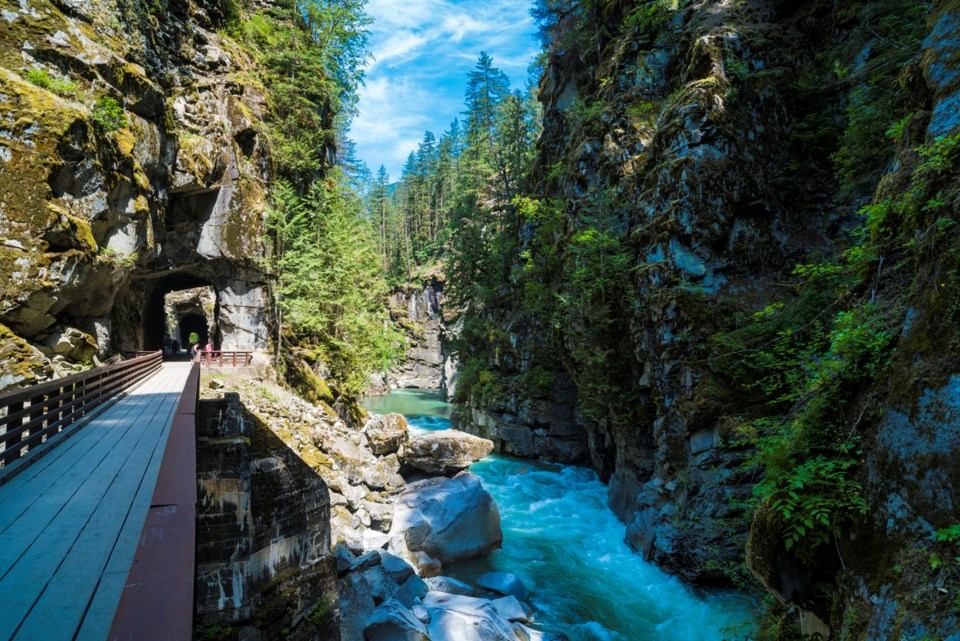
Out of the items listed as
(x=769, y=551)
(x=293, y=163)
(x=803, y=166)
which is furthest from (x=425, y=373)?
(x=769, y=551)

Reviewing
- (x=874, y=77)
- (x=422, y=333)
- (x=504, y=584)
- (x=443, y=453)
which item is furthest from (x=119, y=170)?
(x=422, y=333)

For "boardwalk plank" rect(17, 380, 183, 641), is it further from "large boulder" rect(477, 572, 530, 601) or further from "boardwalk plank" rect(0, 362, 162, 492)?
"large boulder" rect(477, 572, 530, 601)

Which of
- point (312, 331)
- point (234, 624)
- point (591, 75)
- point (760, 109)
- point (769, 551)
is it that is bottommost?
point (234, 624)

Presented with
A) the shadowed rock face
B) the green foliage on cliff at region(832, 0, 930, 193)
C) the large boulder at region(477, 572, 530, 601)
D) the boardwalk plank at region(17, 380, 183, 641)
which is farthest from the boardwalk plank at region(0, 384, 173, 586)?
the green foliage on cliff at region(832, 0, 930, 193)

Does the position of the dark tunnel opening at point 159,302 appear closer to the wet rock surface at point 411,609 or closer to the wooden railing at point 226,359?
the wooden railing at point 226,359

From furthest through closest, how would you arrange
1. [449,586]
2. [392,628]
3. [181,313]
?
1. [181,313]
2. [449,586]
3. [392,628]

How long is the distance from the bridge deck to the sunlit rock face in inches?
263

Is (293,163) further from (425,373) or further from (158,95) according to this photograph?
(425,373)

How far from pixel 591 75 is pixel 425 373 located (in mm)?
35593

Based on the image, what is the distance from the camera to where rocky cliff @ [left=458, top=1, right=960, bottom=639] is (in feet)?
12.8

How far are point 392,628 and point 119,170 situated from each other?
13.8 m

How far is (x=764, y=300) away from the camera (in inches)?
484

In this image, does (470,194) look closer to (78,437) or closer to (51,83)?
(51,83)

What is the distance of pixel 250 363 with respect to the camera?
18.2 m
